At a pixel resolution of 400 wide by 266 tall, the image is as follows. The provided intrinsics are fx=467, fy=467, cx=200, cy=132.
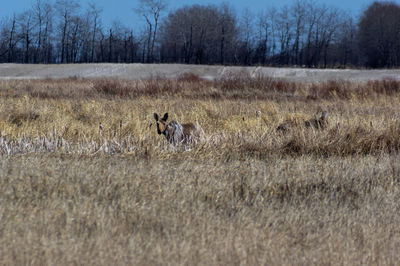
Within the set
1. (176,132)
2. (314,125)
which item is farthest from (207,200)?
(314,125)

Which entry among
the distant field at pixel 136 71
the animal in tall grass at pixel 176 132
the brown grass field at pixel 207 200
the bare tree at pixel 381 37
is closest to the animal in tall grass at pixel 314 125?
the brown grass field at pixel 207 200

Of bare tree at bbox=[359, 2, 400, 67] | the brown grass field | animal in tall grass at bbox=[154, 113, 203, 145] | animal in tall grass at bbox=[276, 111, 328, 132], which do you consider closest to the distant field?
bare tree at bbox=[359, 2, 400, 67]

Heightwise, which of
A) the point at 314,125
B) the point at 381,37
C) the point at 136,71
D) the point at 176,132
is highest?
the point at 381,37

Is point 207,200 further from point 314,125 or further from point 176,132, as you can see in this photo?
point 314,125

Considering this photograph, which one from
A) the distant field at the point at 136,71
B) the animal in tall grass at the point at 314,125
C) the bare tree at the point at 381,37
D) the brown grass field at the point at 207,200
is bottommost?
the brown grass field at the point at 207,200

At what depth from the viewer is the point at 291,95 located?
16.5 meters

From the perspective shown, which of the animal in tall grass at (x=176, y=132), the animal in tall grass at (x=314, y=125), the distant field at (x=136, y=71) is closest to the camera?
the animal in tall grass at (x=176, y=132)

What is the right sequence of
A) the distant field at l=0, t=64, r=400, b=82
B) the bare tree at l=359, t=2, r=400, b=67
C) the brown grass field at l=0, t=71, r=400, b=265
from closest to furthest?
the brown grass field at l=0, t=71, r=400, b=265 < the distant field at l=0, t=64, r=400, b=82 < the bare tree at l=359, t=2, r=400, b=67

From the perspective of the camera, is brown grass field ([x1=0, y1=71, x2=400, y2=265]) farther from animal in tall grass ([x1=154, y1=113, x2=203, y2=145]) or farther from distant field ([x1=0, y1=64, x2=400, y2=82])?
distant field ([x1=0, y1=64, x2=400, y2=82])

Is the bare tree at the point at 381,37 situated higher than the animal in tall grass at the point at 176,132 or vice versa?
the bare tree at the point at 381,37

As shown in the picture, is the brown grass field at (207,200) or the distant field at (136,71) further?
the distant field at (136,71)

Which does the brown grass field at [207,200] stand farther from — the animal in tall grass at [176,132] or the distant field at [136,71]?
the distant field at [136,71]

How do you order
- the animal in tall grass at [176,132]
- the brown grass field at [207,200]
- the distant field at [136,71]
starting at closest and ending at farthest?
the brown grass field at [207,200] < the animal in tall grass at [176,132] < the distant field at [136,71]

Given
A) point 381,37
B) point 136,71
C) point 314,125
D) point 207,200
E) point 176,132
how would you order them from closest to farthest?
point 207,200
point 176,132
point 314,125
point 136,71
point 381,37
